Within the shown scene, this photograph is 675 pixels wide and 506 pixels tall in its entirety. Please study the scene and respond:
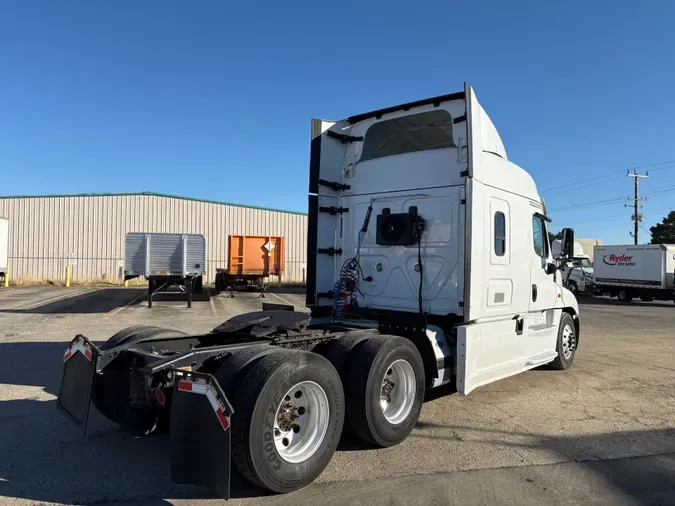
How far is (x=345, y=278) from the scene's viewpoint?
22.0 feet

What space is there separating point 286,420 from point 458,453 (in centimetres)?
170

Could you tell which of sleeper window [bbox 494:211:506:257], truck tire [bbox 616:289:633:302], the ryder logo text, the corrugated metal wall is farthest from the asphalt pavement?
the corrugated metal wall

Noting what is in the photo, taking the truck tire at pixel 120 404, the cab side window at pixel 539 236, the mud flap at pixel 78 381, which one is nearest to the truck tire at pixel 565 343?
the cab side window at pixel 539 236

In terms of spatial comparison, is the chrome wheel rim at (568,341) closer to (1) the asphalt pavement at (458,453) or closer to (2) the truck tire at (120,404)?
(1) the asphalt pavement at (458,453)

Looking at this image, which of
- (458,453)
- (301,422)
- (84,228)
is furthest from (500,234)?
(84,228)

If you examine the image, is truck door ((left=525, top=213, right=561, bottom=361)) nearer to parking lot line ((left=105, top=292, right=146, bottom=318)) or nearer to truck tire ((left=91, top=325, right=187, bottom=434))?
truck tire ((left=91, top=325, right=187, bottom=434))

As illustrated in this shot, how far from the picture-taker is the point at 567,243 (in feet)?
24.2

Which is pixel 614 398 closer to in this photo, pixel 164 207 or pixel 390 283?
pixel 390 283

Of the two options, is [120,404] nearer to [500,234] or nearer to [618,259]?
[500,234]

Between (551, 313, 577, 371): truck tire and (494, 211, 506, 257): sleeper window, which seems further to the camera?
(551, 313, 577, 371): truck tire

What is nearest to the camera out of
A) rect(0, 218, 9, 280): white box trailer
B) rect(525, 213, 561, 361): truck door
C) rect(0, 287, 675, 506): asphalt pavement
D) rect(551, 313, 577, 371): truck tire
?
rect(0, 287, 675, 506): asphalt pavement

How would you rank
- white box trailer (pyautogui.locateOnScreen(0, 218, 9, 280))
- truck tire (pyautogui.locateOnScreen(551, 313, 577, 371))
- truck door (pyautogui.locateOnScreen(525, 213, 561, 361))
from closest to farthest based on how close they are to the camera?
truck door (pyautogui.locateOnScreen(525, 213, 561, 361)), truck tire (pyautogui.locateOnScreen(551, 313, 577, 371)), white box trailer (pyautogui.locateOnScreen(0, 218, 9, 280))

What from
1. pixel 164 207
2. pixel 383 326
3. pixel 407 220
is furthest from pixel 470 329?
pixel 164 207

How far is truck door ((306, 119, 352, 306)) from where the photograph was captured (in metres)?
6.61
